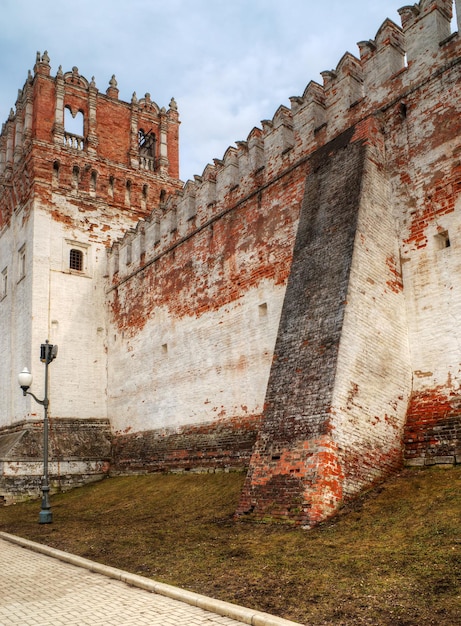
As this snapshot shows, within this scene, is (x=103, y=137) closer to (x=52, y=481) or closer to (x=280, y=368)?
(x=52, y=481)

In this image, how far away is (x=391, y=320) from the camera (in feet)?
32.7

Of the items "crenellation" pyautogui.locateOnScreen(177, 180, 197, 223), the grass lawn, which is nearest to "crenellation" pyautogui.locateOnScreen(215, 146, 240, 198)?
"crenellation" pyautogui.locateOnScreen(177, 180, 197, 223)

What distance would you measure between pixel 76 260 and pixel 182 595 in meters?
17.9

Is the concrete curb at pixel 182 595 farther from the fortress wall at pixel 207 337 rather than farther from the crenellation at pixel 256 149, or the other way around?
the crenellation at pixel 256 149

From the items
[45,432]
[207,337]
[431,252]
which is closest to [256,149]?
[207,337]

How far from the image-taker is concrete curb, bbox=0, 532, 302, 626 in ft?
15.6

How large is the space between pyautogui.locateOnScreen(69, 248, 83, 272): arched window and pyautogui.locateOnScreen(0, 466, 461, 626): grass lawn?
39.8ft

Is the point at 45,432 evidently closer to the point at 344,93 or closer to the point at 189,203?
the point at 189,203

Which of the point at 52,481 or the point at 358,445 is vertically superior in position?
the point at 358,445

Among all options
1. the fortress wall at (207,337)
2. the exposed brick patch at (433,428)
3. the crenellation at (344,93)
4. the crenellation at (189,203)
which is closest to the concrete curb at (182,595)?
the exposed brick patch at (433,428)

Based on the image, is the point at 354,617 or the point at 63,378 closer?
the point at 354,617

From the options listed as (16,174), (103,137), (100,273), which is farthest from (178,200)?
(16,174)

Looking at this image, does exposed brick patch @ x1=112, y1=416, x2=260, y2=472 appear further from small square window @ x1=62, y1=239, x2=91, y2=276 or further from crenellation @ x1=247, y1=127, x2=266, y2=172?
small square window @ x1=62, y1=239, x2=91, y2=276

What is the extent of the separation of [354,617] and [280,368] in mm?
5526
